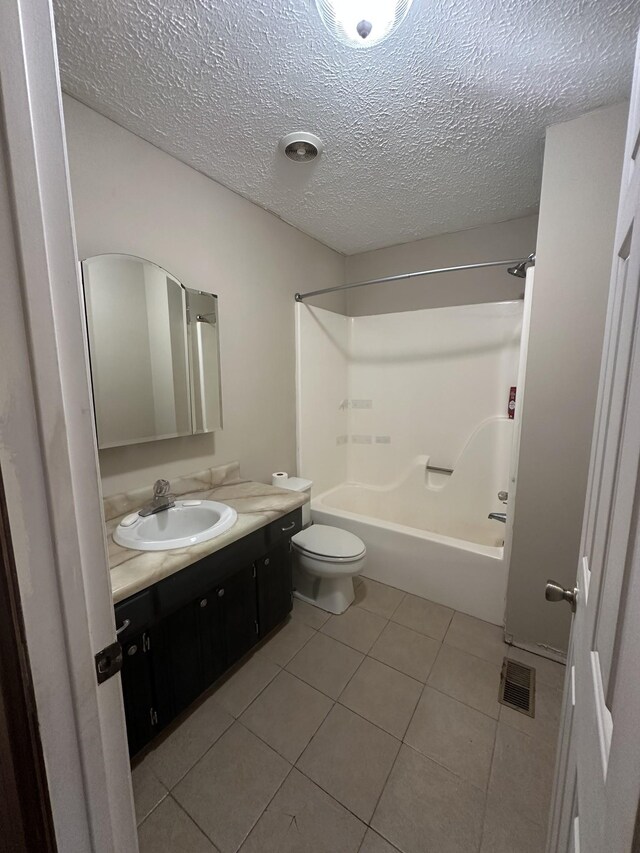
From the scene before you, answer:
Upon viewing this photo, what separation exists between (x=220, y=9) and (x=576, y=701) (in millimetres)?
1970

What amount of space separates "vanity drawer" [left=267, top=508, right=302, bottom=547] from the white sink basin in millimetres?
238

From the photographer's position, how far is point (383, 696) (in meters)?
1.50

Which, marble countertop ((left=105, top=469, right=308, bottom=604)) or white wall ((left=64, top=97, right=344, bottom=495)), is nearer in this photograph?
marble countertop ((left=105, top=469, right=308, bottom=604))

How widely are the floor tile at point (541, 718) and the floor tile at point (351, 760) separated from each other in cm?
51

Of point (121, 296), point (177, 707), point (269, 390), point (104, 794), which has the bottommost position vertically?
point (177, 707)

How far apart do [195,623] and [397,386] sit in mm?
2222

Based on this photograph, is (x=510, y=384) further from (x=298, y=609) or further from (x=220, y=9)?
(x=220, y=9)

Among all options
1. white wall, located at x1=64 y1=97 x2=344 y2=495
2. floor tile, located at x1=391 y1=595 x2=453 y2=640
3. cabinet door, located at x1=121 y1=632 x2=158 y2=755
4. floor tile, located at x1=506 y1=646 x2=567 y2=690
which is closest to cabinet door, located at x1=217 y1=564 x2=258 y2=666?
cabinet door, located at x1=121 y1=632 x2=158 y2=755

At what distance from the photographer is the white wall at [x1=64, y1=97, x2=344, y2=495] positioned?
4.55 feet

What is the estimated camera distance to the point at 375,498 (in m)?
2.98

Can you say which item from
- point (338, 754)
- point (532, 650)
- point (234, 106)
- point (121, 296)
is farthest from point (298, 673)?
point (234, 106)

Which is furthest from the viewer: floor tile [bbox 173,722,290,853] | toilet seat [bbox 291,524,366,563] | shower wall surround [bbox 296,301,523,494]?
shower wall surround [bbox 296,301,523,494]

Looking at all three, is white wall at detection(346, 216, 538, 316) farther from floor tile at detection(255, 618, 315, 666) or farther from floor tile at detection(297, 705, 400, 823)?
floor tile at detection(297, 705, 400, 823)

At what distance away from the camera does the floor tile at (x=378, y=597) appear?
2.05 metres
